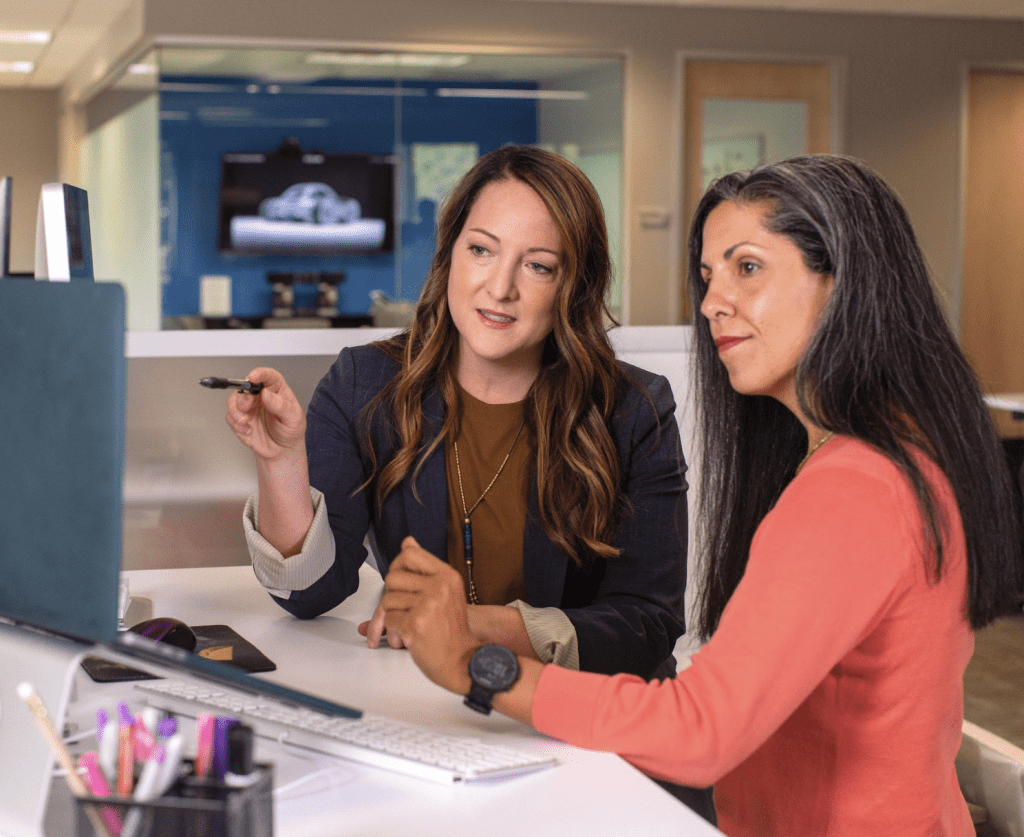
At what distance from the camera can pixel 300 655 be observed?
1302 mm

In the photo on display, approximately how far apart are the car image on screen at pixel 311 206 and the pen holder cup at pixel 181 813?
18.8 feet

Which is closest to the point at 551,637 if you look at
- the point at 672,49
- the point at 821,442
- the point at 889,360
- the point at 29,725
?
the point at 821,442

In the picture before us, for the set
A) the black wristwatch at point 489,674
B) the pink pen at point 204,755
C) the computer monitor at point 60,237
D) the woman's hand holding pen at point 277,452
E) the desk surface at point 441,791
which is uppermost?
the computer monitor at point 60,237

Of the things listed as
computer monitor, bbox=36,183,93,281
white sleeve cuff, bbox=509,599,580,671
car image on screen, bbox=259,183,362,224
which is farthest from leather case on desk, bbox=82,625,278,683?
car image on screen, bbox=259,183,362,224

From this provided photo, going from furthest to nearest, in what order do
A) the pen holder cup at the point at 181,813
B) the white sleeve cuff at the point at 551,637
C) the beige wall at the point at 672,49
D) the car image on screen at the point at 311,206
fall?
the car image on screen at the point at 311,206 < the beige wall at the point at 672,49 < the white sleeve cuff at the point at 551,637 < the pen holder cup at the point at 181,813

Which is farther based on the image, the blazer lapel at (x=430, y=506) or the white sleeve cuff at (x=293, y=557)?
the blazer lapel at (x=430, y=506)

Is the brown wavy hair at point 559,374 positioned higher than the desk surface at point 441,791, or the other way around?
the brown wavy hair at point 559,374

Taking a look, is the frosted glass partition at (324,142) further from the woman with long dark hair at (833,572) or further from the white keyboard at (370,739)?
the woman with long dark hair at (833,572)

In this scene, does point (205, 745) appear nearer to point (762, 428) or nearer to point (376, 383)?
point (762, 428)

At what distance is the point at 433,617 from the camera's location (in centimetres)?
98

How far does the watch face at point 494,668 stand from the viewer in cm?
96

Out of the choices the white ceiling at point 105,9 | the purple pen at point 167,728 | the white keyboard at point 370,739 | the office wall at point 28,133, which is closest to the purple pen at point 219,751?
the purple pen at point 167,728

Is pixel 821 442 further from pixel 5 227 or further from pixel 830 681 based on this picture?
pixel 5 227

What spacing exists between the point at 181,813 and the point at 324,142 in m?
5.78
